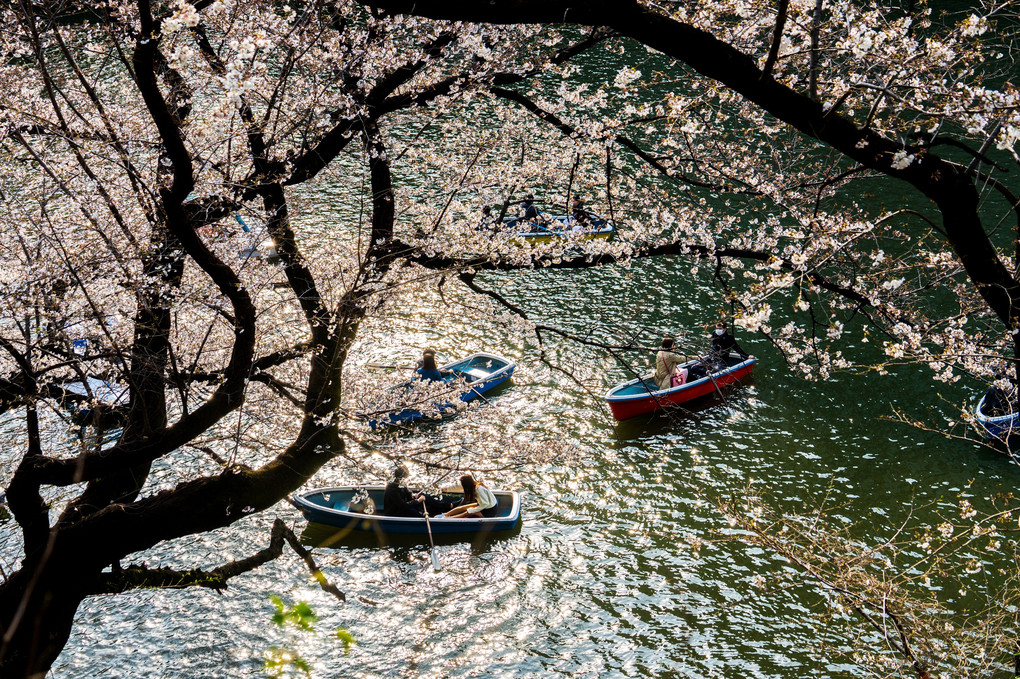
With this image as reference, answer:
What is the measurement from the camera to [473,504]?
1282 cm

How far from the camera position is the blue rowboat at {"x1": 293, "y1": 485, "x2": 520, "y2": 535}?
12.5m

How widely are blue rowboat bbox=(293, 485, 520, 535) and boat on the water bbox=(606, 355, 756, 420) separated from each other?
325 centimetres

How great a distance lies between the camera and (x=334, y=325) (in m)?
7.12

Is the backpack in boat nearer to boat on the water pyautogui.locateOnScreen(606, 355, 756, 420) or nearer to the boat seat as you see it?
the boat seat

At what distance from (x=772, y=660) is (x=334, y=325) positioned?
295 inches

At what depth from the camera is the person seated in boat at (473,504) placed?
12680 mm

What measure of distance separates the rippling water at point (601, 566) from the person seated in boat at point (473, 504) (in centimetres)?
51

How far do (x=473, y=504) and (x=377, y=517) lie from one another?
5.29 feet

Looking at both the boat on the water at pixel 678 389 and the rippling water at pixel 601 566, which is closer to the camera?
the rippling water at pixel 601 566

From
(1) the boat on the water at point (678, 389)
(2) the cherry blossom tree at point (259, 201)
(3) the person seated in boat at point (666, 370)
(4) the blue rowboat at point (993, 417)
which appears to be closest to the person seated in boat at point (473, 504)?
(1) the boat on the water at point (678, 389)

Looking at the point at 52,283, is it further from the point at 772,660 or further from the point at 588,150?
the point at 772,660

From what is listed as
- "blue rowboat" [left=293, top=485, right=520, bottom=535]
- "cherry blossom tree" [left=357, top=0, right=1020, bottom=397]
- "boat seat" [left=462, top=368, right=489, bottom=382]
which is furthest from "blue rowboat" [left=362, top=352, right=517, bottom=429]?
"cherry blossom tree" [left=357, top=0, right=1020, bottom=397]

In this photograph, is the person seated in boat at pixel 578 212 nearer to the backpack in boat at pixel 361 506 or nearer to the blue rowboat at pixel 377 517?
the blue rowboat at pixel 377 517

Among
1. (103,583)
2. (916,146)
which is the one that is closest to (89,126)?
(103,583)
